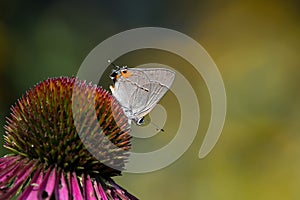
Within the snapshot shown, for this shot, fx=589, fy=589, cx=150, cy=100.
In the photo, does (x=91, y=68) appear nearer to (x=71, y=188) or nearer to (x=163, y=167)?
(x=163, y=167)

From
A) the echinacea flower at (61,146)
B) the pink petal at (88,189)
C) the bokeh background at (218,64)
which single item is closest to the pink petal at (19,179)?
the echinacea flower at (61,146)

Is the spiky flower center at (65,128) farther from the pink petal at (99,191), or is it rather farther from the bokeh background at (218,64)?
the bokeh background at (218,64)

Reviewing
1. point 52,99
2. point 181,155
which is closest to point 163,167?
point 181,155

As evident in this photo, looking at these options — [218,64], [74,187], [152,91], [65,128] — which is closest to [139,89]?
[152,91]

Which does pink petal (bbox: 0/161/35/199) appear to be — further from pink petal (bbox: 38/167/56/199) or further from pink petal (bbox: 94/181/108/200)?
pink petal (bbox: 94/181/108/200)

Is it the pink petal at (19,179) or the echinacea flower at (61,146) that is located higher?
the echinacea flower at (61,146)

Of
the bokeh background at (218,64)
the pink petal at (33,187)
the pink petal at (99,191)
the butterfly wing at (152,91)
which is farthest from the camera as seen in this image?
the bokeh background at (218,64)

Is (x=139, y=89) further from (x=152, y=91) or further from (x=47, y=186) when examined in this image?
(x=47, y=186)
